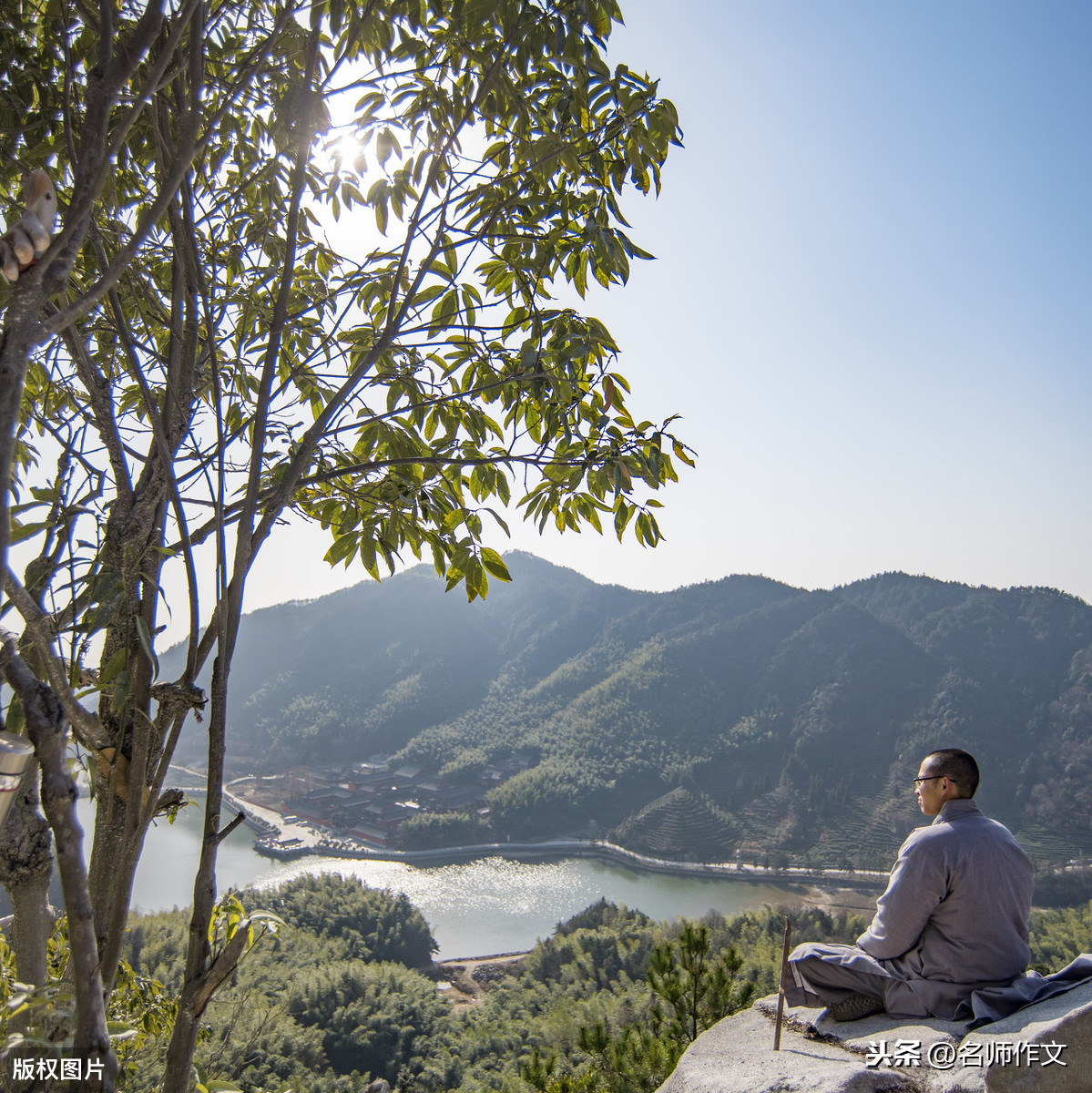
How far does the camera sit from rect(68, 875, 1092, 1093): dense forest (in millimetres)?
9742

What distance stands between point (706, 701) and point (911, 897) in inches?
1711

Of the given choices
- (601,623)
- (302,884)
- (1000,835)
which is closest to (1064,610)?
(601,623)

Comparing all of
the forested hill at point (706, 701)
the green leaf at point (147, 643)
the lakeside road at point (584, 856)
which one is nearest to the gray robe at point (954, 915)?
the green leaf at point (147, 643)

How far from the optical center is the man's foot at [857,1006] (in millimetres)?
1765

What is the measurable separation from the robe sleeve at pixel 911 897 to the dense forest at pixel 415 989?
290 cm

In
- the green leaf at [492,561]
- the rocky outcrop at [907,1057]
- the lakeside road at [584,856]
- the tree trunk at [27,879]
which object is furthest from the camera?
the lakeside road at [584,856]

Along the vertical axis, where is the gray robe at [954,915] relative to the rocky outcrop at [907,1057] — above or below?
above

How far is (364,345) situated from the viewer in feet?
3.98

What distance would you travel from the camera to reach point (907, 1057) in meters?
1.46

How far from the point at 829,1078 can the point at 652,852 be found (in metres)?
29.4

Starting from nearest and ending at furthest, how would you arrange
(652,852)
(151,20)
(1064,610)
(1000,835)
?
1. (151,20)
2. (1000,835)
3. (652,852)
4. (1064,610)

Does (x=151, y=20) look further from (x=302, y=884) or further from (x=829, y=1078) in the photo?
(x=302, y=884)

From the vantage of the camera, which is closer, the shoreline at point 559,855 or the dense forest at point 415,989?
the dense forest at point 415,989

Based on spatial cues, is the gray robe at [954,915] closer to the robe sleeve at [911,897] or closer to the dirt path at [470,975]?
the robe sleeve at [911,897]
